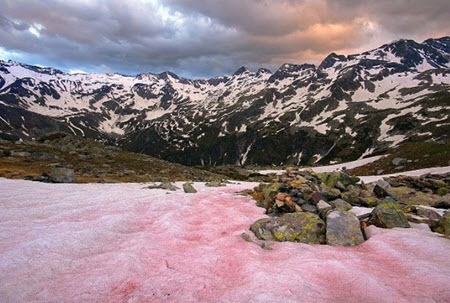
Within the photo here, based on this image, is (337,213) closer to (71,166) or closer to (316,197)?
(316,197)

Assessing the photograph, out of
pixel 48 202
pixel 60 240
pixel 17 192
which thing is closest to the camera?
pixel 60 240

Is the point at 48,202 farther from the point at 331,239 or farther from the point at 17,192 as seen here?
the point at 331,239

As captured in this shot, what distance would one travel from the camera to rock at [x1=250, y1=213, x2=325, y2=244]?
617 inches

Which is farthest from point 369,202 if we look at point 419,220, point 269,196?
point 269,196

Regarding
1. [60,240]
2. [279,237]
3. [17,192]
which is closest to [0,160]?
[17,192]

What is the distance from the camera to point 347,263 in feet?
39.8

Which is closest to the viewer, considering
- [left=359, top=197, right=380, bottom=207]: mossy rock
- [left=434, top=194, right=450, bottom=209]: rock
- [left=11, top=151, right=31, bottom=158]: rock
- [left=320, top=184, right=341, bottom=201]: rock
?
[left=359, top=197, right=380, bottom=207]: mossy rock

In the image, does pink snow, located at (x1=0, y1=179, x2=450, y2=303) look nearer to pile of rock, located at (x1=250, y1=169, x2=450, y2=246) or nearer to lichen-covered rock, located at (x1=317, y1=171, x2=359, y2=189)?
pile of rock, located at (x1=250, y1=169, x2=450, y2=246)

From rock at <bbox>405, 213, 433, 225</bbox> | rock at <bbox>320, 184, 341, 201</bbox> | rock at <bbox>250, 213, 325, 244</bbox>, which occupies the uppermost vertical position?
rock at <bbox>320, 184, 341, 201</bbox>

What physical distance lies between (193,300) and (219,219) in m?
9.76

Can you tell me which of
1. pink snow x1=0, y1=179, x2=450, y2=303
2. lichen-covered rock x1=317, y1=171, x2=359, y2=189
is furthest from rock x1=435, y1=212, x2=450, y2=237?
lichen-covered rock x1=317, y1=171, x2=359, y2=189

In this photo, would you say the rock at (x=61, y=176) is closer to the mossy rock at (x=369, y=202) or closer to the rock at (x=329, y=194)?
the rock at (x=329, y=194)

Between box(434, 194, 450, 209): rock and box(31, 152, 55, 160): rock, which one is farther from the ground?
box(434, 194, 450, 209): rock

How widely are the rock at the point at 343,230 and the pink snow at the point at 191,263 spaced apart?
0.66m
